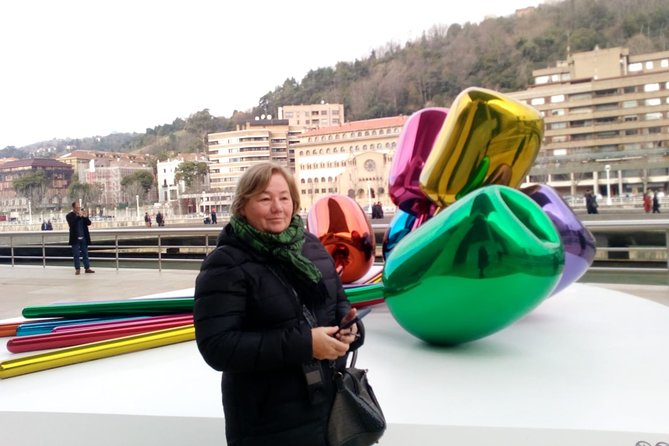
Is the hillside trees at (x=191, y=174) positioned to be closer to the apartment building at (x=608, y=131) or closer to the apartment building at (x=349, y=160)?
the apartment building at (x=349, y=160)

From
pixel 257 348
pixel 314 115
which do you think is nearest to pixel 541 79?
pixel 314 115

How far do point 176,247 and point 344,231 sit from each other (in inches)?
265

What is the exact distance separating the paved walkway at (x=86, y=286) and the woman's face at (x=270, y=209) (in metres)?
6.71

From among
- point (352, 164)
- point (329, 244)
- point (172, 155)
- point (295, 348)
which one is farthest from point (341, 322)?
point (172, 155)

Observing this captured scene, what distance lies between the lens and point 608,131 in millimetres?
71500

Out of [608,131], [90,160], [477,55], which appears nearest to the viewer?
[608,131]

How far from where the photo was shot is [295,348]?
1.48 metres

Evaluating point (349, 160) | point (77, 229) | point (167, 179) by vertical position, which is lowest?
point (77, 229)

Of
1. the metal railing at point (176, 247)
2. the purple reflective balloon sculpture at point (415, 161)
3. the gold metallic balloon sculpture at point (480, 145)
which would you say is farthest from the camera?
the metal railing at point (176, 247)

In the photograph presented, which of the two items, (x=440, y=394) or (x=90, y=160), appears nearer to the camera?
(x=440, y=394)

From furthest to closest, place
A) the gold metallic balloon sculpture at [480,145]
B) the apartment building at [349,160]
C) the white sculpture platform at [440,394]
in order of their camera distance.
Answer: the apartment building at [349,160]
the gold metallic balloon sculpture at [480,145]
the white sculpture platform at [440,394]

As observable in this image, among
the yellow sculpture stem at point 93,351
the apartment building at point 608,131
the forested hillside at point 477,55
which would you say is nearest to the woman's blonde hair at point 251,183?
the yellow sculpture stem at point 93,351

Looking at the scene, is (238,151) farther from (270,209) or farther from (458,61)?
(270,209)

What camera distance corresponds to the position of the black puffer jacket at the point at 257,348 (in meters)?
1.48
